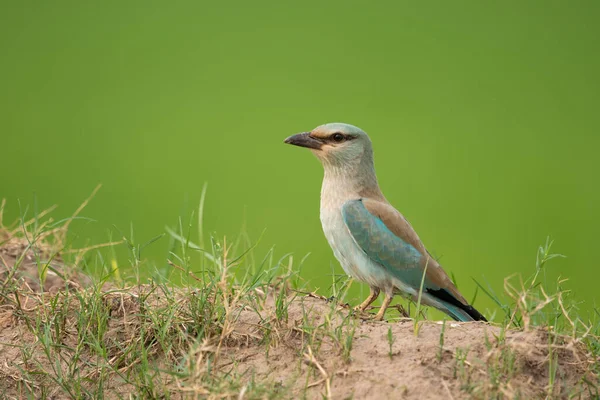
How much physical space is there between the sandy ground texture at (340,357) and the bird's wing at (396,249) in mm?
605

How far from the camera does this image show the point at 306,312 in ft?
15.1

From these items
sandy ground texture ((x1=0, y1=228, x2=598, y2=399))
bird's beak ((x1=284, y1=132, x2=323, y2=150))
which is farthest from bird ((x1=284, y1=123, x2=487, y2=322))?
sandy ground texture ((x1=0, y1=228, x2=598, y2=399))

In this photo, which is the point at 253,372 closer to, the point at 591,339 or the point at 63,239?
the point at 591,339

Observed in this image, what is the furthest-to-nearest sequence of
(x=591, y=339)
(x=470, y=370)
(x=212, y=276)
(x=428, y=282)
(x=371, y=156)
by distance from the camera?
(x=371, y=156), (x=428, y=282), (x=212, y=276), (x=591, y=339), (x=470, y=370)

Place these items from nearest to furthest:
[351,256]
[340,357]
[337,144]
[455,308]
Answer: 1. [340,357]
2. [455,308]
3. [351,256]
4. [337,144]

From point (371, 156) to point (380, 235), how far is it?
0.71 metres

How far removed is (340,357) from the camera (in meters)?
4.09

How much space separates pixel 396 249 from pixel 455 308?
510 millimetres

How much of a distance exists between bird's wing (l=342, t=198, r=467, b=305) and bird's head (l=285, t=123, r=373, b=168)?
40cm

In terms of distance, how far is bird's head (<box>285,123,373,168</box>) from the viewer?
575 cm

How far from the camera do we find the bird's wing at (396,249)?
17.5 feet

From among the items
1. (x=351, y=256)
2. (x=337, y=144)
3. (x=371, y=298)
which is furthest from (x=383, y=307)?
(x=337, y=144)

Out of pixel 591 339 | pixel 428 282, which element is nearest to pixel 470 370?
pixel 591 339

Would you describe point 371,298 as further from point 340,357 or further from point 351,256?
point 340,357
